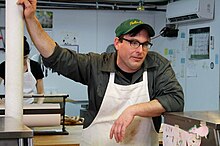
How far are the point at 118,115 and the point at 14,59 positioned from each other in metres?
0.59

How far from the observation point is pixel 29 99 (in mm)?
2799

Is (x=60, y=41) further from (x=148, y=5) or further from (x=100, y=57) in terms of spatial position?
(x=100, y=57)

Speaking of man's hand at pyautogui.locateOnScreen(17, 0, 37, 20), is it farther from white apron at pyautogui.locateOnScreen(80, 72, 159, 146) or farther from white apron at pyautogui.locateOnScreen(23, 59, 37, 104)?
white apron at pyautogui.locateOnScreen(23, 59, 37, 104)

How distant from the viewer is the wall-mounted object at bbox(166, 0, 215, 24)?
16.1 ft

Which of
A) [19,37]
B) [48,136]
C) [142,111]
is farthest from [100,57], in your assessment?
[48,136]

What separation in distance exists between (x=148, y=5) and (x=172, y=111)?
463 cm

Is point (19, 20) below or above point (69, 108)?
above

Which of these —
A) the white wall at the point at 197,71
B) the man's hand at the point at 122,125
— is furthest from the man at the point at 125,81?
the white wall at the point at 197,71

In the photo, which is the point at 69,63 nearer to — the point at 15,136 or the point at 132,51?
the point at 132,51

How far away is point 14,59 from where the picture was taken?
1.33 m

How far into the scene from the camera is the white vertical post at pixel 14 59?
1.33 metres

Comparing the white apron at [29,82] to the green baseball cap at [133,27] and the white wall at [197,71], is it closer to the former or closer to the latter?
the green baseball cap at [133,27]

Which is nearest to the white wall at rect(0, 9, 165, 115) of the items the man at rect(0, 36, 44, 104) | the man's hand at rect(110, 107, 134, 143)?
the man at rect(0, 36, 44, 104)

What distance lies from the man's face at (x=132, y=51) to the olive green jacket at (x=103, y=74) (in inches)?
2.2
